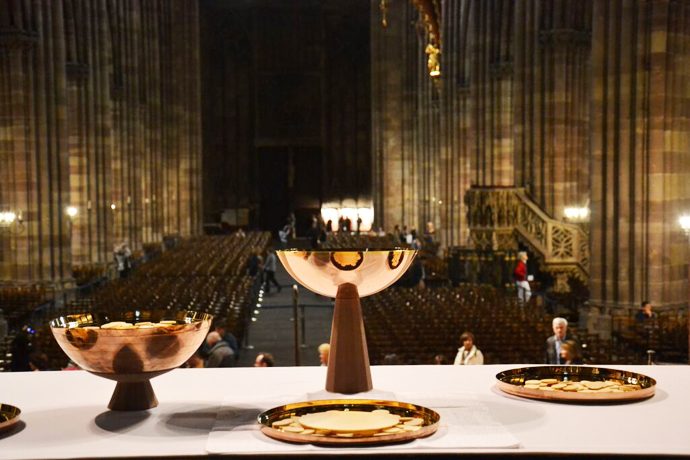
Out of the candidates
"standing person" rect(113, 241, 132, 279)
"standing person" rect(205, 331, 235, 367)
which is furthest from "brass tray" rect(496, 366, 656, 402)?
"standing person" rect(113, 241, 132, 279)

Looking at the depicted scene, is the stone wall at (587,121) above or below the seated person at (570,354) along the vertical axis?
above

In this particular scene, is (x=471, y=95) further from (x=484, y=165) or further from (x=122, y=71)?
(x=122, y=71)

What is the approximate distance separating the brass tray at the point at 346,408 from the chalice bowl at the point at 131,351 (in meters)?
0.36

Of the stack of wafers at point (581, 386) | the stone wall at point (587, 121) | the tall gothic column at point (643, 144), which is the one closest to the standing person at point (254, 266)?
the stone wall at point (587, 121)

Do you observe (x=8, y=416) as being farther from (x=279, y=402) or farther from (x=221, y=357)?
(x=221, y=357)

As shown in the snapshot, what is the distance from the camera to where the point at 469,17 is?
38.8 metres

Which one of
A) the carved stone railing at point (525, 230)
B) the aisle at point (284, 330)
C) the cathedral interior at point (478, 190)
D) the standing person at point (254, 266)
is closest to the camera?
the cathedral interior at point (478, 190)

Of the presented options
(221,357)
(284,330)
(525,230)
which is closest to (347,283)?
(221,357)

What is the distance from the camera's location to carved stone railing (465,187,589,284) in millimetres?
27000

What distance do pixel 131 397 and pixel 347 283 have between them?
800 mm

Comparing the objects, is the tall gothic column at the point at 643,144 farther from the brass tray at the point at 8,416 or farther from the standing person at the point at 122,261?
the standing person at the point at 122,261

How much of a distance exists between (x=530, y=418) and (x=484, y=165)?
35.2 meters

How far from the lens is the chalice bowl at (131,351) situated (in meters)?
2.89

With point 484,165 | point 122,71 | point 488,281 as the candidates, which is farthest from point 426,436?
point 122,71
